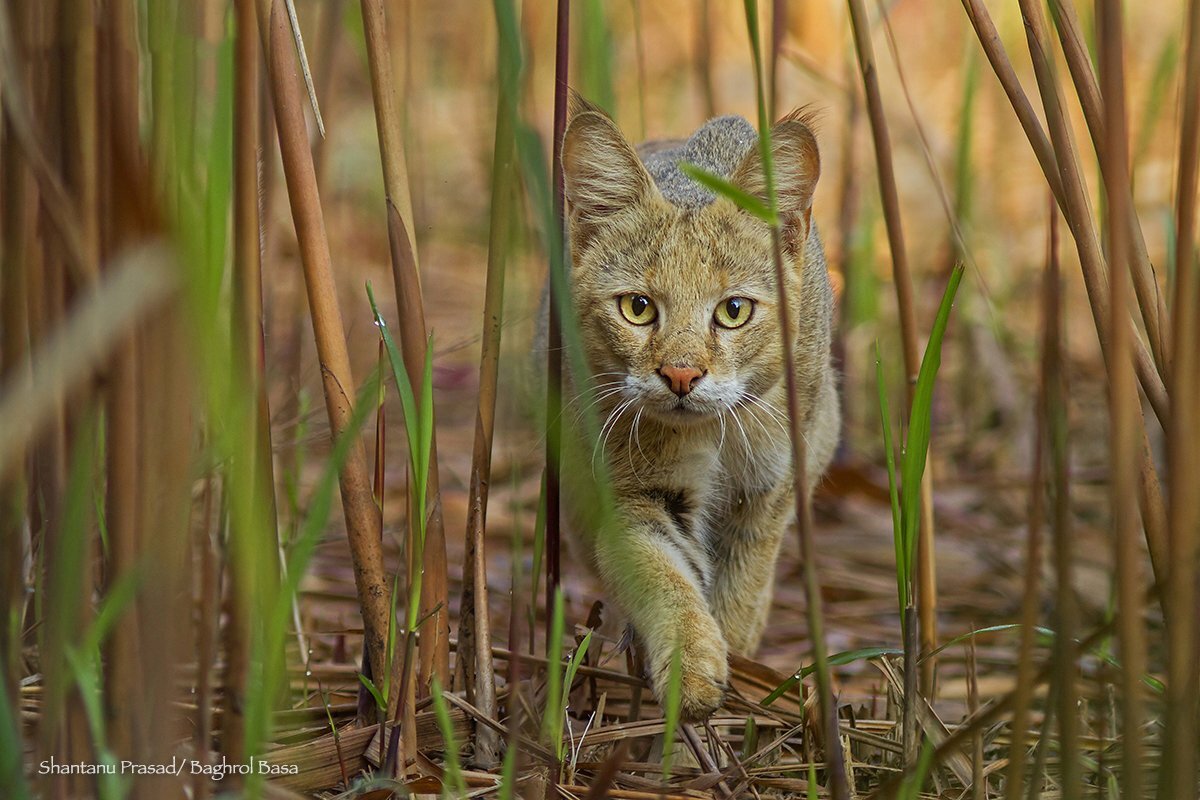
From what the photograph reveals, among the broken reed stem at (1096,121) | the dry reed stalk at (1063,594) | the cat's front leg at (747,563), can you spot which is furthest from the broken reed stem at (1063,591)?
the cat's front leg at (747,563)

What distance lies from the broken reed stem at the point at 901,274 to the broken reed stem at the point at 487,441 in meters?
0.68

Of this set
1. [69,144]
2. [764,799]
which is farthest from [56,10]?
[764,799]

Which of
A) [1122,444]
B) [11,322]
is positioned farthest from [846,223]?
[11,322]

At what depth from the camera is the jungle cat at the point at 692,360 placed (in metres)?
2.51

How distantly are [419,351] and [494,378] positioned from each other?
16cm

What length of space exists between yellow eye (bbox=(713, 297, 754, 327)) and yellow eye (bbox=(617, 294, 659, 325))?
0.14 meters

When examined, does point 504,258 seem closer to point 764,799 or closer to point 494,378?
point 494,378

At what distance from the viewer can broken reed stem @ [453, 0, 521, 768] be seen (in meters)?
1.97

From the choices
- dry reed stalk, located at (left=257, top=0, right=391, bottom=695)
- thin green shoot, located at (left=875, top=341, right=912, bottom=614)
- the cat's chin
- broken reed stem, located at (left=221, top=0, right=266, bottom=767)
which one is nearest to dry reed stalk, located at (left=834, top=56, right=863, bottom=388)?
the cat's chin

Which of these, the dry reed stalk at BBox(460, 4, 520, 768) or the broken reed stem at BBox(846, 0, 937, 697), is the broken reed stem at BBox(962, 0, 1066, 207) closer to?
the broken reed stem at BBox(846, 0, 937, 697)

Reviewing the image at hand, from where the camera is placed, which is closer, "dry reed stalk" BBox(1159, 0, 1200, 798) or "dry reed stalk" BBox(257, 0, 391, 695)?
"dry reed stalk" BBox(1159, 0, 1200, 798)

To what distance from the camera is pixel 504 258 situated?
1981 mm

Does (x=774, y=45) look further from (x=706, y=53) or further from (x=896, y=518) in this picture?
(x=896, y=518)

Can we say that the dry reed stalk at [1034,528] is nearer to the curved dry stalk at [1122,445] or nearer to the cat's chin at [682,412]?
the curved dry stalk at [1122,445]
